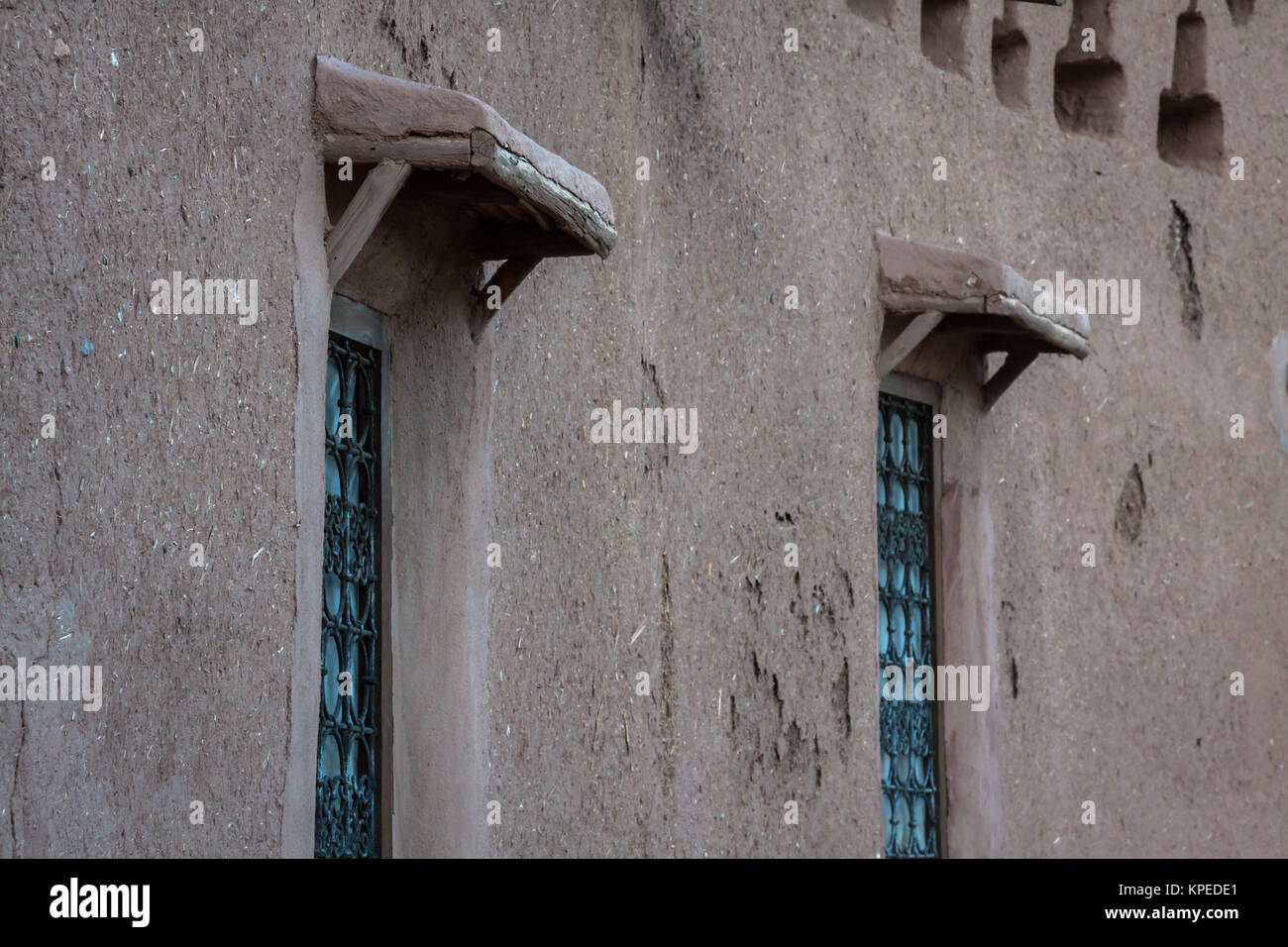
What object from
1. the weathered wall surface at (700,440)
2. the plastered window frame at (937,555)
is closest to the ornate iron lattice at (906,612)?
the plastered window frame at (937,555)

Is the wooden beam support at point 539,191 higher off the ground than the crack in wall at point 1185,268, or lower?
lower

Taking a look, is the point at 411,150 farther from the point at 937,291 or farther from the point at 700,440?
the point at 937,291

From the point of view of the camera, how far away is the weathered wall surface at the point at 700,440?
3447 millimetres

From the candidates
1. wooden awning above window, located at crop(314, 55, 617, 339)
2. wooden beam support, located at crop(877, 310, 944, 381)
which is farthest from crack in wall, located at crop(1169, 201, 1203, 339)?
wooden awning above window, located at crop(314, 55, 617, 339)

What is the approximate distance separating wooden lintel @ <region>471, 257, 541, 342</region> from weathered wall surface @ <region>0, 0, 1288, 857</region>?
8cm

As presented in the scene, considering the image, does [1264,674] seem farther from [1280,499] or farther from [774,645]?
[774,645]

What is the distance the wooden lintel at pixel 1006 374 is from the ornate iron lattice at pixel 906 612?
26 cm

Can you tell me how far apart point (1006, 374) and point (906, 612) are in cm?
98

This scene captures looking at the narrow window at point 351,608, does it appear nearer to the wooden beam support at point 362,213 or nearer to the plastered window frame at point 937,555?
the wooden beam support at point 362,213

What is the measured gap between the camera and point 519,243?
189 inches

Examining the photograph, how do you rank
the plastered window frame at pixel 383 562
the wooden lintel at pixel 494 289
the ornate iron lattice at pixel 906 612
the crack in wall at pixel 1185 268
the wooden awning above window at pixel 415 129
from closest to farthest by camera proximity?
the wooden awning above window at pixel 415 129 < the plastered window frame at pixel 383 562 < the wooden lintel at pixel 494 289 < the ornate iron lattice at pixel 906 612 < the crack in wall at pixel 1185 268

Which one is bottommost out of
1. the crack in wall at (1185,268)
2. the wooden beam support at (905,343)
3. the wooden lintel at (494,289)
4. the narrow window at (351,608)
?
the narrow window at (351,608)

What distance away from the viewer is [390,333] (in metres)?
4.77
